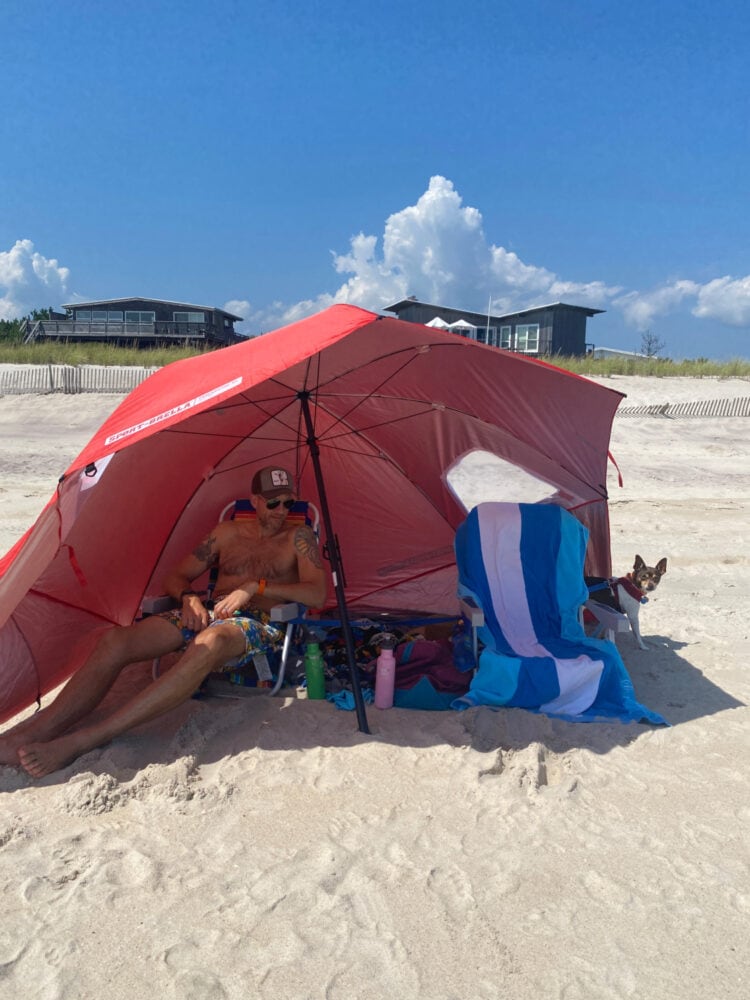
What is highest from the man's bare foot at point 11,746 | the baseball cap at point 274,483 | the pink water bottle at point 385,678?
the baseball cap at point 274,483

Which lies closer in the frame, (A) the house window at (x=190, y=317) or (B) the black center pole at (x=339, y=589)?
(B) the black center pole at (x=339, y=589)

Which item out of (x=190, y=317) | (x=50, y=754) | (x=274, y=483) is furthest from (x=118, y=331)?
(x=50, y=754)

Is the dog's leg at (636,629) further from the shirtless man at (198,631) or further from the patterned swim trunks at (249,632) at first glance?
the patterned swim trunks at (249,632)

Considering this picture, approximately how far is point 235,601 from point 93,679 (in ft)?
2.55

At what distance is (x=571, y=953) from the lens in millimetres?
2389

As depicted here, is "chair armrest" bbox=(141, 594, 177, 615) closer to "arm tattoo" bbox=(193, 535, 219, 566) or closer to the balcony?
"arm tattoo" bbox=(193, 535, 219, 566)

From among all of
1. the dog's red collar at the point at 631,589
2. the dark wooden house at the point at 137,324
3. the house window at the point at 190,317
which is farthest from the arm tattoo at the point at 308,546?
the house window at the point at 190,317

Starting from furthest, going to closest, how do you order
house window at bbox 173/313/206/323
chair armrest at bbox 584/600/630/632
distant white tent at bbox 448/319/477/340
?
1. house window at bbox 173/313/206/323
2. distant white tent at bbox 448/319/477/340
3. chair armrest at bbox 584/600/630/632

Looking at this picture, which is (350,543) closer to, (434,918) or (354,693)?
(354,693)

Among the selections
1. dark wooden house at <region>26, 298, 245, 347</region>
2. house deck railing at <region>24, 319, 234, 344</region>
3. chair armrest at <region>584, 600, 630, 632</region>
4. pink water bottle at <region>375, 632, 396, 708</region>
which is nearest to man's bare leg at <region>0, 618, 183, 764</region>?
pink water bottle at <region>375, 632, 396, 708</region>

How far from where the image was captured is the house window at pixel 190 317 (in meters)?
34.9

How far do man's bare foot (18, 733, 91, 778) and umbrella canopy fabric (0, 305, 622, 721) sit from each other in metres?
0.59

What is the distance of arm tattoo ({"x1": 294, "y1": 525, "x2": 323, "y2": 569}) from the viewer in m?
4.39

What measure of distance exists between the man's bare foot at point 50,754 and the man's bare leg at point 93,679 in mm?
109
